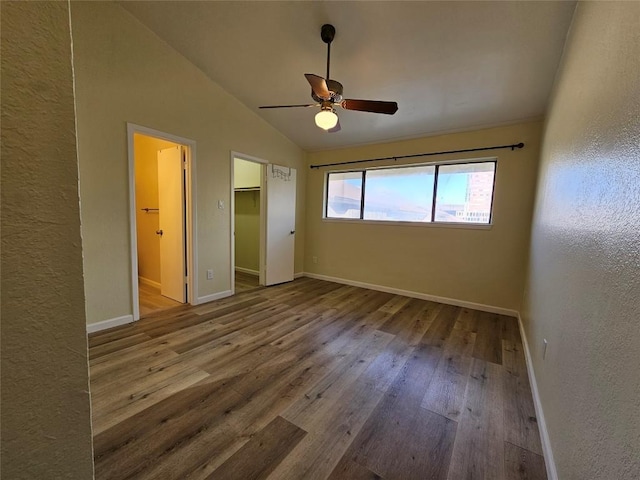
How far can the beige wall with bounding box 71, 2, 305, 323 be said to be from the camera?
2.44 meters

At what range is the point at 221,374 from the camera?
1994mm

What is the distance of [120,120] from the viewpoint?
2650 mm

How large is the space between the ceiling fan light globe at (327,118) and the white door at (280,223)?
2.03 metres

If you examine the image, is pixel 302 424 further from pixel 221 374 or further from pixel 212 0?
pixel 212 0

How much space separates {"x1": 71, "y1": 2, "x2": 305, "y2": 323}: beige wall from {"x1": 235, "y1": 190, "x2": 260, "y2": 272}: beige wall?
1617mm

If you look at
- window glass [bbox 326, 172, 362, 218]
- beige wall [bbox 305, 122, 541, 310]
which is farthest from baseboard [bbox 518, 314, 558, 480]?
window glass [bbox 326, 172, 362, 218]

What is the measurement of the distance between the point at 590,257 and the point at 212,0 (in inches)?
129

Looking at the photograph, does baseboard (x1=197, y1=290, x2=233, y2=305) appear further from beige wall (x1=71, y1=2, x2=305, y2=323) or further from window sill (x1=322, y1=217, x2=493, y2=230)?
window sill (x1=322, y1=217, x2=493, y2=230)

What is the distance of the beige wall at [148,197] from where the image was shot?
4062 mm

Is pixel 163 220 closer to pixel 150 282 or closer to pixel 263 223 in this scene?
pixel 150 282

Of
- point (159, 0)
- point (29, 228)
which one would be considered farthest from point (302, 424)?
point (159, 0)

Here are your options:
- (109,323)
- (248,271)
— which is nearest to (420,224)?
(248,271)

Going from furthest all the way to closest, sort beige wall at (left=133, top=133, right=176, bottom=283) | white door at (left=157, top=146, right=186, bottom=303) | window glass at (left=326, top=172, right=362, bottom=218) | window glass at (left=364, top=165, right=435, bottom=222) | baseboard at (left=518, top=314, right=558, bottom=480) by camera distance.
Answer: window glass at (left=326, top=172, right=362, bottom=218) → beige wall at (left=133, top=133, right=176, bottom=283) → window glass at (left=364, top=165, right=435, bottom=222) → white door at (left=157, top=146, right=186, bottom=303) → baseboard at (left=518, top=314, right=558, bottom=480)

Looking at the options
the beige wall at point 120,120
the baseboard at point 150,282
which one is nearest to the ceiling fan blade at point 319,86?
the beige wall at point 120,120
